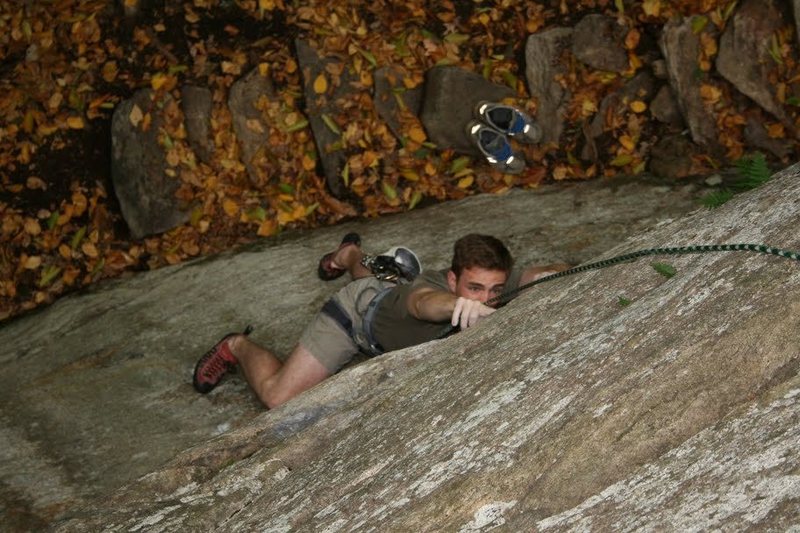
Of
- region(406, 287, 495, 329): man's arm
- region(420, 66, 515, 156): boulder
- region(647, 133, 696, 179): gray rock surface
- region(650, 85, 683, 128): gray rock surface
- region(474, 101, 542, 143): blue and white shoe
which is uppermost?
region(420, 66, 515, 156): boulder

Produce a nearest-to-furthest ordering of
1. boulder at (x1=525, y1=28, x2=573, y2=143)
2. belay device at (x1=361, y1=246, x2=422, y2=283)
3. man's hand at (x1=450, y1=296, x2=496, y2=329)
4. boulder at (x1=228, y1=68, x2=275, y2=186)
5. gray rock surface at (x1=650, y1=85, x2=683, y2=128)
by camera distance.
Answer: man's hand at (x1=450, y1=296, x2=496, y2=329) < belay device at (x1=361, y1=246, x2=422, y2=283) < gray rock surface at (x1=650, y1=85, x2=683, y2=128) < boulder at (x1=525, y1=28, x2=573, y2=143) < boulder at (x1=228, y1=68, x2=275, y2=186)

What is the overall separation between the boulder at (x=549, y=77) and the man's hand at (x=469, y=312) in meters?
2.78

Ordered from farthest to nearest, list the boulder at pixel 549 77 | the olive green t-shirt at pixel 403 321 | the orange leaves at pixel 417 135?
1. the orange leaves at pixel 417 135
2. the boulder at pixel 549 77
3. the olive green t-shirt at pixel 403 321

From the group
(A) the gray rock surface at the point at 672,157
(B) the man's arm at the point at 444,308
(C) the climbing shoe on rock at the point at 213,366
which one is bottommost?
(C) the climbing shoe on rock at the point at 213,366

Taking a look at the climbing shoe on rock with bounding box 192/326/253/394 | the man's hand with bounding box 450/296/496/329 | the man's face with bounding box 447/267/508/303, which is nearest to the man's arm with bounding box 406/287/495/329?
the man's hand with bounding box 450/296/496/329

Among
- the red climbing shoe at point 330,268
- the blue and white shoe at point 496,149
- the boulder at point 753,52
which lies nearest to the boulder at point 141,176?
the red climbing shoe at point 330,268

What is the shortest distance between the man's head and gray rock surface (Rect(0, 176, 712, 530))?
→ 0.87m

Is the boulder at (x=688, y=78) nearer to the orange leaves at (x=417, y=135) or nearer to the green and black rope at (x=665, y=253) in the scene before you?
the orange leaves at (x=417, y=135)

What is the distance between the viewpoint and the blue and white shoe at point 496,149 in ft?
21.9

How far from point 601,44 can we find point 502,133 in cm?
94

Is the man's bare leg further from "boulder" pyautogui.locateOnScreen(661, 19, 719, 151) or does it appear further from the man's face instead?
"boulder" pyautogui.locateOnScreen(661, 19, 719, 151)

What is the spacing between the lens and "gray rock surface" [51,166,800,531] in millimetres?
2604

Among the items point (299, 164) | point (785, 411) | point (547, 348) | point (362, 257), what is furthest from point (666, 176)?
point (785, 411)

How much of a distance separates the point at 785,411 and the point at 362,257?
367 cm
